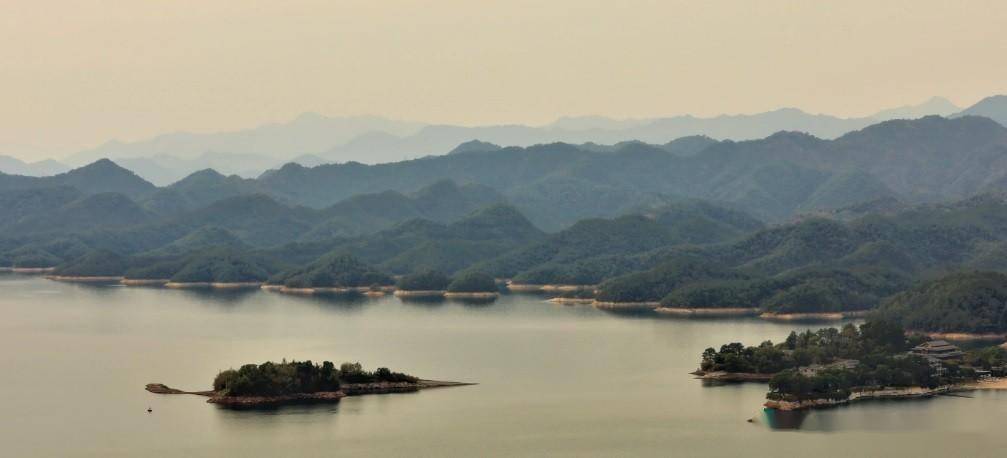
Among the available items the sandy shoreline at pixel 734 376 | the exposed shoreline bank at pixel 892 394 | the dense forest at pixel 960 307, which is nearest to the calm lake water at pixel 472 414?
the sandy shoreline at pixel 734 376

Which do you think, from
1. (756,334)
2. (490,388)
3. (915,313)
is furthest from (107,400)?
(915,313)

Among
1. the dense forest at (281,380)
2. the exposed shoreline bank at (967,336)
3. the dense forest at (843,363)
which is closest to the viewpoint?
the dense forest at (843,363)

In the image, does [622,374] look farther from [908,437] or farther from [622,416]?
[908,437]

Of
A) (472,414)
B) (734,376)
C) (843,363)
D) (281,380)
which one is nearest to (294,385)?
(281,380)

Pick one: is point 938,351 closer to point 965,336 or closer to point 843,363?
point 843,363

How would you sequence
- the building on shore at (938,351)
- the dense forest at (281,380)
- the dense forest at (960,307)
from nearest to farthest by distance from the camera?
the dense forest at (281,380), the building on shore at (938,351), the dense forest at (960,307)

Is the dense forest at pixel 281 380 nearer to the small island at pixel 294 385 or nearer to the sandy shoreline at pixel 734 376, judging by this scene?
the small island at pixel 294 385
